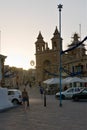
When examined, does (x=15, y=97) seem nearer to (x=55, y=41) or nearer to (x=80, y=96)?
(x=80, y=96)

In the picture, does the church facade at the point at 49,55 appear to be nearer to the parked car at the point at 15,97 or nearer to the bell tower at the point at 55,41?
the bell tower at the point at 55,41

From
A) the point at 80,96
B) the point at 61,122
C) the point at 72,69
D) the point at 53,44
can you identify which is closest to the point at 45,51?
the point at 53,44

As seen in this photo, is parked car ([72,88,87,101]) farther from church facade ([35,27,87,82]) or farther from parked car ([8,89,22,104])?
church facade ([35,27,87,82])

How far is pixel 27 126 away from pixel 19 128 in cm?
77

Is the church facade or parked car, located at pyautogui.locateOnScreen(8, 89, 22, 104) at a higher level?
the church facade

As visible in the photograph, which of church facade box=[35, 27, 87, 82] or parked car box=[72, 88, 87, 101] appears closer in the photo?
parked car box=[72, 88, 87, 101]

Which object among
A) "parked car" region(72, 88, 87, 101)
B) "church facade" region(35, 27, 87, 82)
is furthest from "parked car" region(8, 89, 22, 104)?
"church facade" region(35, 27, 87, 82)

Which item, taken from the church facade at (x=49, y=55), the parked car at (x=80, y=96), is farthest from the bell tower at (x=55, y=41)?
the parked car at (x=80, y=96)

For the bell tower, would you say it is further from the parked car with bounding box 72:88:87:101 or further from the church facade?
the parked car with bounding box 72:88:87:101

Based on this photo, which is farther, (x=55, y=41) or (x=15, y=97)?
(x=55, y=41)

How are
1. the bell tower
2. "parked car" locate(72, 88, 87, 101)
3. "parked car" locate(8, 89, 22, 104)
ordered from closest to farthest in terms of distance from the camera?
"parked car" locate(8, 89, 22, 104) < "parked car" locate(72, 88, 87, 101) < the bell tower

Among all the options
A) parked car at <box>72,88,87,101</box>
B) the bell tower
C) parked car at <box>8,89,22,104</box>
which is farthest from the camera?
the bell tower

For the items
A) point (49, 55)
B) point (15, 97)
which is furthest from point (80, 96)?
point (49, 55)

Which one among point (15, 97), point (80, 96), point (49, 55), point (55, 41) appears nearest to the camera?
point (15, 97)
